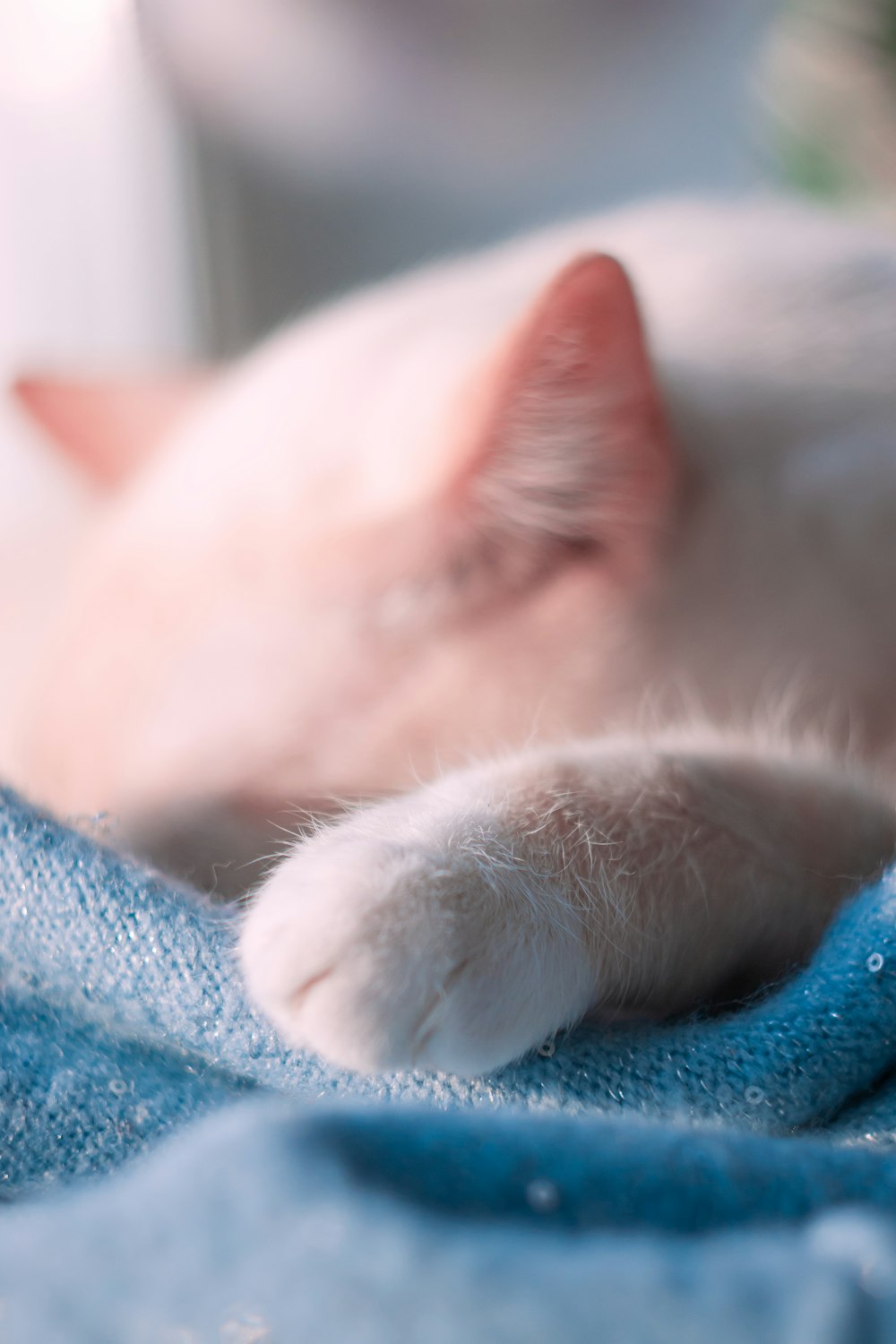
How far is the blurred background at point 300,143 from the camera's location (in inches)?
64.9

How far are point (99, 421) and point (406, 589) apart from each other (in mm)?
498

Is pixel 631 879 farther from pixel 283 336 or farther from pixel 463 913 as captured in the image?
pixel 283 336

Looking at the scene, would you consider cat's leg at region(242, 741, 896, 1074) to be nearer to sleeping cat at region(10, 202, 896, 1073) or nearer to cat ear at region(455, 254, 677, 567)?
sleeping cat at region(10, 202, 896, 1073)

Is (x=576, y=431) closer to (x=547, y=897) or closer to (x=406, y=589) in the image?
(x=406, y=589)

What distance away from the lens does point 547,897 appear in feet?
1.25

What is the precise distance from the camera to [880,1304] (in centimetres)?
22

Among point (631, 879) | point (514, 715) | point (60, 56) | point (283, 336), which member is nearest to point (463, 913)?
point (631, 879)

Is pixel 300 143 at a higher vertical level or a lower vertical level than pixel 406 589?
higher

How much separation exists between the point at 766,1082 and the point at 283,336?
2.33ft

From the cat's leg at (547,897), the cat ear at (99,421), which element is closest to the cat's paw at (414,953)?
the cat's leg at (547,897)

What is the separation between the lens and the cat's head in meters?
0.54

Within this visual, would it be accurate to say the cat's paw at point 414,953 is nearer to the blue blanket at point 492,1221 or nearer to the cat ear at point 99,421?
the blue blanket at point 492,1221

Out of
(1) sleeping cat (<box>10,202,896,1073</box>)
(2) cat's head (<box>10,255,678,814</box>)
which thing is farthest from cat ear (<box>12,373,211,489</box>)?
(2) cat's head (<box>10,255,678,814</box>)

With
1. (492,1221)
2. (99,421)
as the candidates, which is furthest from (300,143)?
(492,1221)
